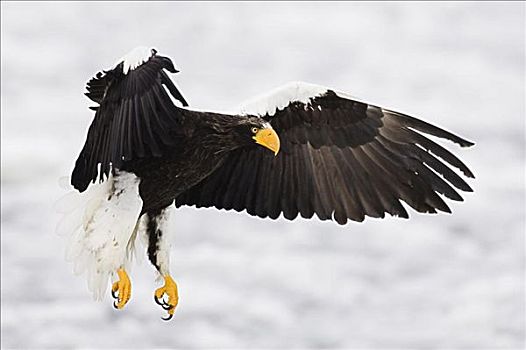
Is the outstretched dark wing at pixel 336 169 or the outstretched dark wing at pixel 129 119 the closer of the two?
the outstretched dark wing at pixel 129 119

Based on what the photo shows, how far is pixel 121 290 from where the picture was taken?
20.7ft

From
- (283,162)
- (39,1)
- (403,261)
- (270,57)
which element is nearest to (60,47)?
(39,1)

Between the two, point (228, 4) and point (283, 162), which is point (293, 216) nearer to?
point (283, 162)

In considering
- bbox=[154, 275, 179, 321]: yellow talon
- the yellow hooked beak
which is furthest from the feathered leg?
the yellow hooked beak

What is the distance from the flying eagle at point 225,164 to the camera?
19.3 ft

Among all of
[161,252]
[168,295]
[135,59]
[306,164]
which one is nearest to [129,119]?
[135,59]

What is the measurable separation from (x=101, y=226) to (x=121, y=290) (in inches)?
12.3

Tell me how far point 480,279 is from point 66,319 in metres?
2.76

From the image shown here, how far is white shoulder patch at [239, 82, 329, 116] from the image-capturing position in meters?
6.71

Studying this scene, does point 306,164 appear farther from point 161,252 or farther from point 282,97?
point 161,252

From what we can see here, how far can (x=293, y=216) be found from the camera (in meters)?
6.93

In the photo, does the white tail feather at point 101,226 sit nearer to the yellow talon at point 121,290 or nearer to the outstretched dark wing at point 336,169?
the yellow talon at point 121,290

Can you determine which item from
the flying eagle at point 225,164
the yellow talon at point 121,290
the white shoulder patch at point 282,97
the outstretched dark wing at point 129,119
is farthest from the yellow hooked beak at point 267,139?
the yellow talon at point 121,290

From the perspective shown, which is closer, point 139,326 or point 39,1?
point 139,326
